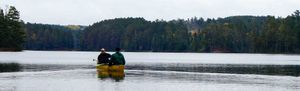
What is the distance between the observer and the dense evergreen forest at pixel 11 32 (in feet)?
518

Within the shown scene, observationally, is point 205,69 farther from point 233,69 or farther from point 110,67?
point 110,67

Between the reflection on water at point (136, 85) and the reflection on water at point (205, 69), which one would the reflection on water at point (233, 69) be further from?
the reflection on water at point (136, 85)

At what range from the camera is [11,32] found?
159500mm

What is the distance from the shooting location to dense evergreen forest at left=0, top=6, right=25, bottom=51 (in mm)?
158000

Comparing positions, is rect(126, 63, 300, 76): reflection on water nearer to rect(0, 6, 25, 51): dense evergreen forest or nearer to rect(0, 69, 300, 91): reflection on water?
rect(0, 69, 300, 91): reflection on water

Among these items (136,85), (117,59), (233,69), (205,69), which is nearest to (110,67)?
(117,59)

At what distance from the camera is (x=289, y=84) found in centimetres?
4516

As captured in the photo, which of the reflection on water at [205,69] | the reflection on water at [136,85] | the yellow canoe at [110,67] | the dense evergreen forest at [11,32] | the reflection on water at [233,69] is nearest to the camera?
the reflection on water at [136,85]

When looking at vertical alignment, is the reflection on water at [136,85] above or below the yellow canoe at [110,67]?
below

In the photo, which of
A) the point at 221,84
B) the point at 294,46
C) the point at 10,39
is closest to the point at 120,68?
the point at 221,84

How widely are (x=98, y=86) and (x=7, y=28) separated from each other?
123673 mm

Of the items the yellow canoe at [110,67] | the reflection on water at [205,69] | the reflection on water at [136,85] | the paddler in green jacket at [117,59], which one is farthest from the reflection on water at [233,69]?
the reflection on water at [136,85]

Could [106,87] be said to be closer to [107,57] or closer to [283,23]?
[107,57]

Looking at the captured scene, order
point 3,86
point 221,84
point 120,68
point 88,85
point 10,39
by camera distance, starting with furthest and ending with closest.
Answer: point 10,39 → point 120,68 → point 221,84 → point 88,85 → point 3,86
